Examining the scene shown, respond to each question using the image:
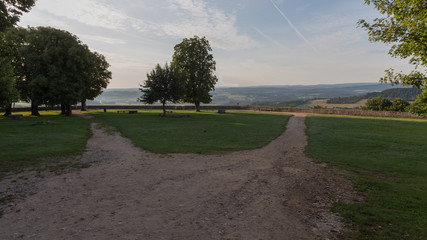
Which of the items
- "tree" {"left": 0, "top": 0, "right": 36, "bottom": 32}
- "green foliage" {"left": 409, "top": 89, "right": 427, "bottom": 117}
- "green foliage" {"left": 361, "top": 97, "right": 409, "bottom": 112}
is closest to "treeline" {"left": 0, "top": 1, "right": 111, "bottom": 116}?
"tree" {"left": 0, "top": 0, "right": 36, "bottom": 32}

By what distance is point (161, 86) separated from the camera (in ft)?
136

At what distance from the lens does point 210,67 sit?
5556 centimetres

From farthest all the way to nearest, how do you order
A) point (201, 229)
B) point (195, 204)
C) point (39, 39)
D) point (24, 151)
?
point (39, 39)
point (24, 151)
point (195, 204)
point (201, 229)

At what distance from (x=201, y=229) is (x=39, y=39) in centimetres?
4566

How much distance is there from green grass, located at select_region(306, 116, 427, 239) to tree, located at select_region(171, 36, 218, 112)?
37.4m

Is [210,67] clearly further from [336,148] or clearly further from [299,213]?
[299,213]

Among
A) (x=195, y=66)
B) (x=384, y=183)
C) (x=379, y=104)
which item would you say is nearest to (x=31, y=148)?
(x=384, y=183)

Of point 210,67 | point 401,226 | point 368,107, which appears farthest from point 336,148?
point 368,107

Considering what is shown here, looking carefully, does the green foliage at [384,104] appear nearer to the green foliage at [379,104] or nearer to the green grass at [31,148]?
the green foliage at [379,104]

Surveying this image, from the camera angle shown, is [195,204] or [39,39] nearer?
[195,204]

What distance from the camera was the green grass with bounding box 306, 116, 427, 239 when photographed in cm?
619

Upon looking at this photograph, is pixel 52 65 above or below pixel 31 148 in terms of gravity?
above

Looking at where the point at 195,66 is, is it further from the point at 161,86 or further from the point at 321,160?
the point at 321,160

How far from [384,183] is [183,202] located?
8.74 m
